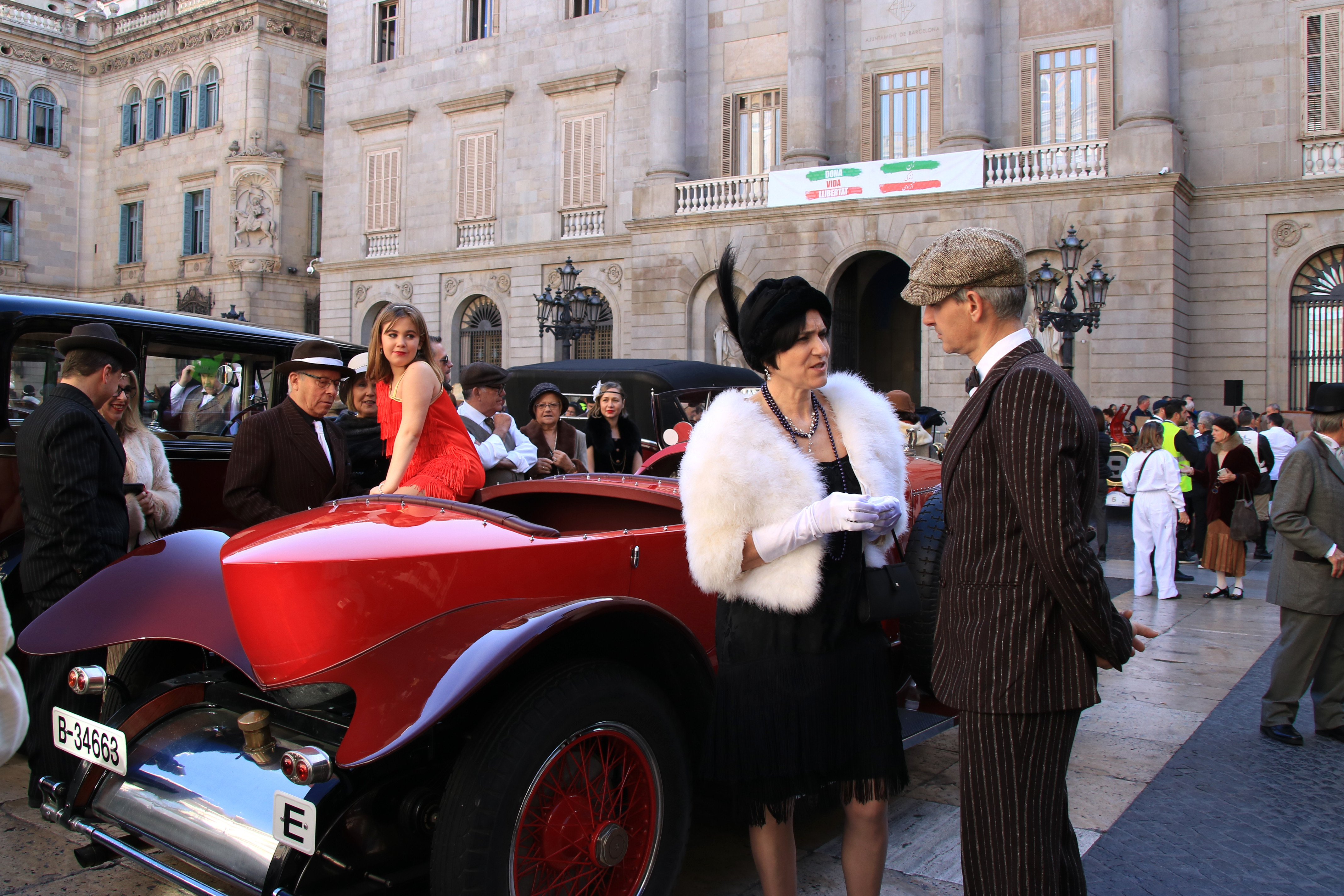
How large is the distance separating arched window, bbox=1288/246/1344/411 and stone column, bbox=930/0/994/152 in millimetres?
7112

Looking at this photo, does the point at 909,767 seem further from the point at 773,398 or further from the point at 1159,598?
the point at 1159,598

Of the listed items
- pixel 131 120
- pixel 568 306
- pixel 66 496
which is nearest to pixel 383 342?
pixel 66 496

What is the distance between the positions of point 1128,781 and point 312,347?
16.0 feet

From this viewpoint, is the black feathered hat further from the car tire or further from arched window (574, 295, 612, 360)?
arched window (574, 295, 612, 360)

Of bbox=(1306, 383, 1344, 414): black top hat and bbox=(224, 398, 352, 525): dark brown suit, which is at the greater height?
bbox=(1306, 383, 1344, 414): black top hat

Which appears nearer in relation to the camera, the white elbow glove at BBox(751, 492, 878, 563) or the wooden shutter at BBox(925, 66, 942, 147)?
the white elbow glove at BBox(751, 492, 878, 563)

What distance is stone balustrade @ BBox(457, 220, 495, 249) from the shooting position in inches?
1115

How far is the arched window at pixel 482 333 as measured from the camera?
2875 cm

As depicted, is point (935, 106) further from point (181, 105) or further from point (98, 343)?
point (181, 105)

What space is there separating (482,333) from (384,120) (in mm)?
7341


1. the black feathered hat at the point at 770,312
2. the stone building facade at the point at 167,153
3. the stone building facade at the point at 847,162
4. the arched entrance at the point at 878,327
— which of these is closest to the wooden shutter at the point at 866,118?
the stone building facade at the point at 847,162

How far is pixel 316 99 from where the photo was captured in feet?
116

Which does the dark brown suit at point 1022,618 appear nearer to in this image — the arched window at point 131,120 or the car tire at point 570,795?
the car tire at point 570,795

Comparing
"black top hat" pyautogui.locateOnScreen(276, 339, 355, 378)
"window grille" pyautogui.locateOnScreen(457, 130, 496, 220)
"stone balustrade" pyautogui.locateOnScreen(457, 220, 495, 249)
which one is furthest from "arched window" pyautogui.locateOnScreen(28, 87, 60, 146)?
"black top hat" pyautogui.locateOnScreen(276, 339, 355, 378)
